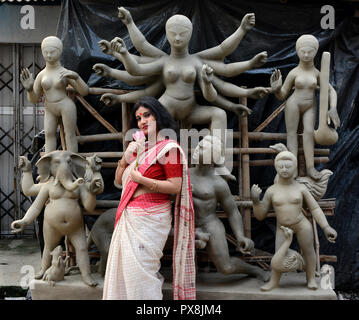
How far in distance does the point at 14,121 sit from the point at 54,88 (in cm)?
261

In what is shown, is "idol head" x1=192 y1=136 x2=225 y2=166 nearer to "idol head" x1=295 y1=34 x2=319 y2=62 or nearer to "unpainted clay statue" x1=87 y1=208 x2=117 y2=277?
"unpainted clay statue" x1=87 y1=208 x2=117 y2=277

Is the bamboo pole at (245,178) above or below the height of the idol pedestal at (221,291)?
above

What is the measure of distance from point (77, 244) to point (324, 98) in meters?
2.33

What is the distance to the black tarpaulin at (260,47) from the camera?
210 inches

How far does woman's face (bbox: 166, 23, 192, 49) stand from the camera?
14.4ft

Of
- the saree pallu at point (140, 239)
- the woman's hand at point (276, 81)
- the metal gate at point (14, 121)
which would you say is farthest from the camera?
the metal gate at point (14, 121)

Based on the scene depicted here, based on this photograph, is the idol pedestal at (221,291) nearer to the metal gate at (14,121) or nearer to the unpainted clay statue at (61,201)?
the unpainted clay statue at (61,201)

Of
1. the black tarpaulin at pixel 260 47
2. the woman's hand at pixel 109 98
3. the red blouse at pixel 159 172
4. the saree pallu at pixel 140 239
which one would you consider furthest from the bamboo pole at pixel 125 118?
the red blouse at pixel 159 172

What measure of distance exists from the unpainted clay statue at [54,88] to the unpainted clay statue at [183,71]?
0.94ft

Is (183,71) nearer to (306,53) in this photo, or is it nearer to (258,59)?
(258,59)

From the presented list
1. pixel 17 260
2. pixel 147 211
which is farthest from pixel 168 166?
pixel 17 260

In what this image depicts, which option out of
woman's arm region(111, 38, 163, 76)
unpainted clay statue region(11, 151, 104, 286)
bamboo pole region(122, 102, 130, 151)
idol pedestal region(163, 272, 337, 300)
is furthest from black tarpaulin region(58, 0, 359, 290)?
idol pedestal region(163, 272, 337, 300)

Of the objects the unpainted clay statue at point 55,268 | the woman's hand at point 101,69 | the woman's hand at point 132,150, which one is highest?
the woman's hand at point 101,69

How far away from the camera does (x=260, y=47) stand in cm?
538
